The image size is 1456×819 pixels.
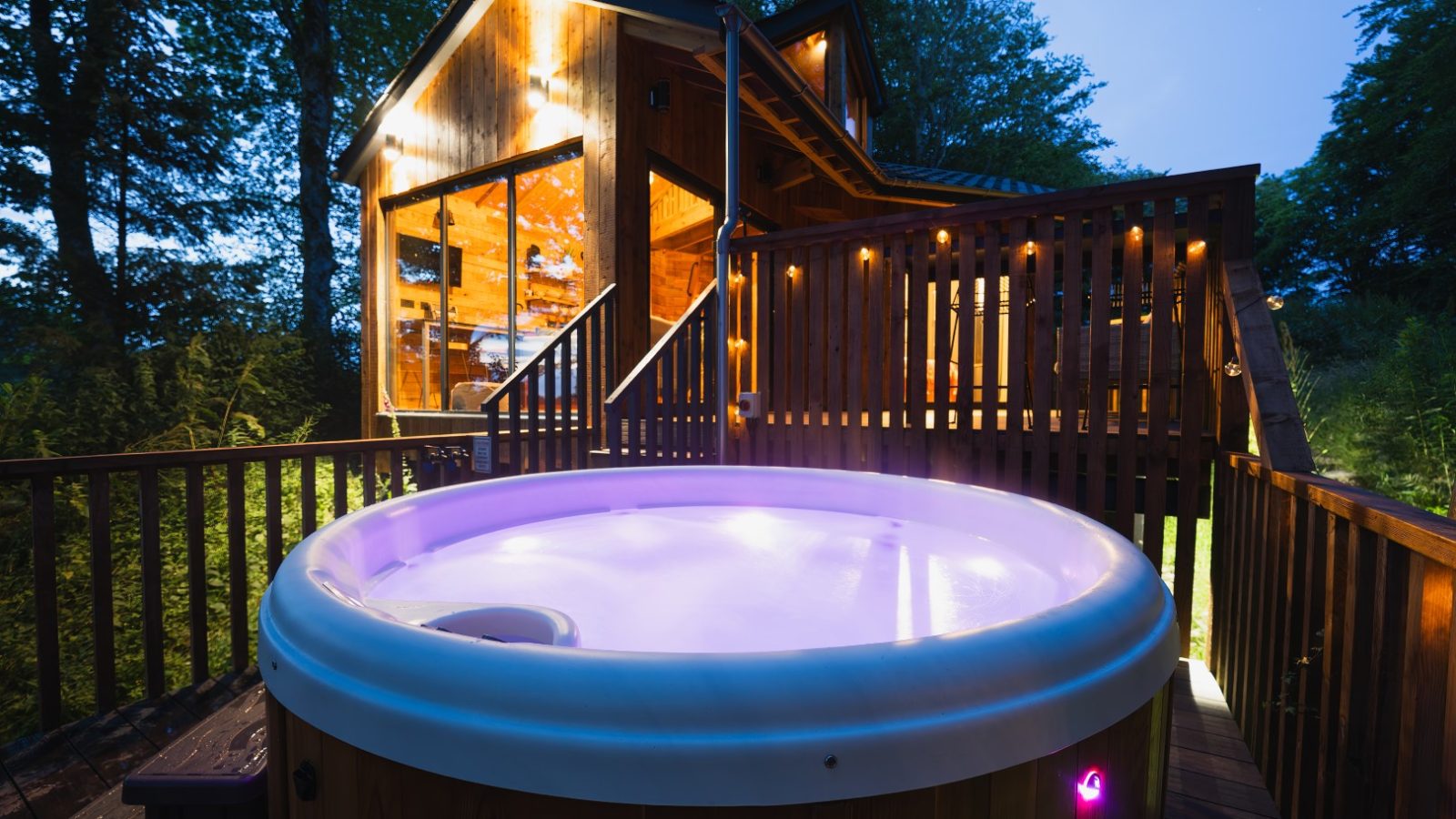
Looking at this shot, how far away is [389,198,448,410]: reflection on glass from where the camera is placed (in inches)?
251

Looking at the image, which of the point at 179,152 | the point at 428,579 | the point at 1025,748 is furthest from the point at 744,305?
the point at 179,152

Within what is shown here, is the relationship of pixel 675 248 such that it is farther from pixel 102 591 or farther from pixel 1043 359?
pixel 102 591

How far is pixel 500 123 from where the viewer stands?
539 cm

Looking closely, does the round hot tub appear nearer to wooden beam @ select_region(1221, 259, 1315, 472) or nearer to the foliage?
wooden beam @ select_region(1221, 259, 1315, 472)

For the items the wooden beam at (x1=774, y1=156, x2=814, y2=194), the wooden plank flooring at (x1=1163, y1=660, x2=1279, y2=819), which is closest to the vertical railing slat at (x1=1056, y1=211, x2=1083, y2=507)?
the wooden plank flooring at (x1=1163, y1=660, x2=1279, y2=819)

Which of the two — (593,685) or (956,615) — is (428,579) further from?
(956,615)

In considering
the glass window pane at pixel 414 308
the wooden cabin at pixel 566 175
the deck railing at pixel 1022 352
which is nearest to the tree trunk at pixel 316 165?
the wooden cabin at pixel 566 175

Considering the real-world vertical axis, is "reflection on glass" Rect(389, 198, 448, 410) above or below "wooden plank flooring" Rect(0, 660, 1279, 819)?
above

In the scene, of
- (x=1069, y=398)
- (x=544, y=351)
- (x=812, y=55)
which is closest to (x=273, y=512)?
(x=544, y=351)

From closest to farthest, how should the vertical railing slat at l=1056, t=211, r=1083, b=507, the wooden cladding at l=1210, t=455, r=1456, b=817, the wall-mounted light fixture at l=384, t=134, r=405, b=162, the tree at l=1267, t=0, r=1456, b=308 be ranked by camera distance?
the wooden cladding at l=1210, t=455, r=1456, b=817
the vertical railing slat at l=1056, t=211, r=1083, b=507
the wall-mounted light fixture at l=384, t=134, r=405, b=162
the tree at l=1267, t=0, r=1456, b=308

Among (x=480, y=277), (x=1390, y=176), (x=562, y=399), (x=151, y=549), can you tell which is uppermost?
(x=1390, y=176)

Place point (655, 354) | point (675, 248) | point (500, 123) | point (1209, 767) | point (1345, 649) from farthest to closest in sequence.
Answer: point (675, 248) < point (500, 123) < point (655, 354) < point (1209, 767) < point (1345, 649)

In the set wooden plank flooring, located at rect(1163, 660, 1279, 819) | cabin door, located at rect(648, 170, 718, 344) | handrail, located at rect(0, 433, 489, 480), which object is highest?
cabin door, located at rect(648, 170, 718, 344)

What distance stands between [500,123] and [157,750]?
4.97 metres
